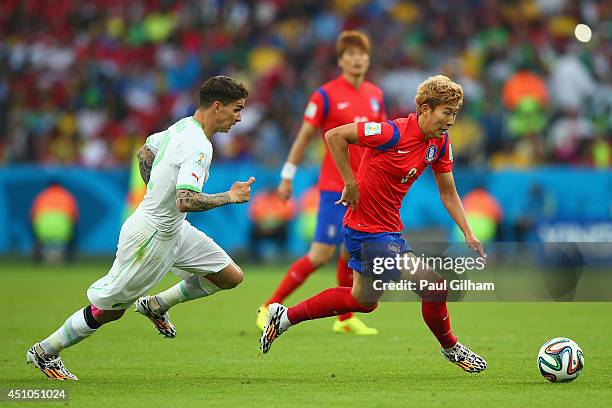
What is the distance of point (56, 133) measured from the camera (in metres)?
22.2

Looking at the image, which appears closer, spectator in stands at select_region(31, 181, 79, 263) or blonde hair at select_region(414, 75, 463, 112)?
blonde hair at select_region(414, 75, 463, 112)

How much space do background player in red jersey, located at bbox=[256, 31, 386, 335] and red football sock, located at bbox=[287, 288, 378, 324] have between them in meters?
2.56

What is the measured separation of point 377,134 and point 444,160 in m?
0.68

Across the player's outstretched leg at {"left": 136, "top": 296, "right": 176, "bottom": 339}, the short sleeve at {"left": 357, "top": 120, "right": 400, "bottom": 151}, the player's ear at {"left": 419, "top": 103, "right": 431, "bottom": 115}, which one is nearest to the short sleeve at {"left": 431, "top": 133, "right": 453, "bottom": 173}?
the player's ear at {"left": 419, "top": 103, "right": 431, "bottom": 115}

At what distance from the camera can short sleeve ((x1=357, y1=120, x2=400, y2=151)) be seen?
7832 millimetres

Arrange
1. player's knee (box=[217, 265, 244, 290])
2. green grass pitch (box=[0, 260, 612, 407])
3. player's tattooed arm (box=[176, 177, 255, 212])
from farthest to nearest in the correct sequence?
player's knee (box=[217, 265, 244, 290]) < player's tattooed arm (box=[176, 177, 255, 212]) < green grass pitch (box=[0, 260, 612, 407])

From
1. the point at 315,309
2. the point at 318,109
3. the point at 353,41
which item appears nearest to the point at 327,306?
the point at 315,309

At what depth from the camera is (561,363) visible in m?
7.72

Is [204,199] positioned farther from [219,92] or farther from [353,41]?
[353,41]

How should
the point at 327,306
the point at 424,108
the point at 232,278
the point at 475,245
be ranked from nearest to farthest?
the point at 424,108, the point at 475,245, the point at 327,306, the point at 232,278

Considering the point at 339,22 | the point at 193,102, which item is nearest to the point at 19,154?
the point at 193,102

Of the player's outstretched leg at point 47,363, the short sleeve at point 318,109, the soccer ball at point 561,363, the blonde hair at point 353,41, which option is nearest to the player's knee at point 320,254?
the short sleeve at point 318,109

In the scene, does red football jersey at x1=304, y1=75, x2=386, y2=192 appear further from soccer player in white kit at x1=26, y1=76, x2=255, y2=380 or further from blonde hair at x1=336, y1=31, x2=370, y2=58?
soccer player in white kit at x1=26, y1=76, x2=255, y2=380

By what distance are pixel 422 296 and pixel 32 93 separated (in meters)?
16.9
